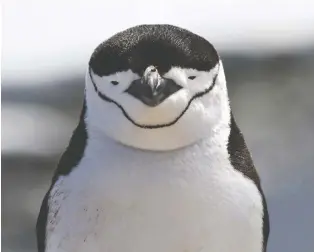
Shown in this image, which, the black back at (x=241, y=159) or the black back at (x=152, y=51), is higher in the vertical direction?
the black back at (x=152, y=51)

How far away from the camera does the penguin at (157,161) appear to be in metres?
0.66

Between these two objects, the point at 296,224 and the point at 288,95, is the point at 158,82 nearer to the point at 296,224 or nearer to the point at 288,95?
the point at 296,224

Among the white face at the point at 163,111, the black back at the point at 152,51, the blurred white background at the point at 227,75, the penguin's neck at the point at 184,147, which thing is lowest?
the blurred white background at the point at 227,75

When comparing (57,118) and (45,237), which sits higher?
(45,237)

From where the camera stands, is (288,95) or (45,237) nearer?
(45,237)

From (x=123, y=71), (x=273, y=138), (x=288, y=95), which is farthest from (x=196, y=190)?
(x=288, y=95)

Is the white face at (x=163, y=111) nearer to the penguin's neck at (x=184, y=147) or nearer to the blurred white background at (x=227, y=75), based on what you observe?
the penguin's neck at (x=184, y=147)

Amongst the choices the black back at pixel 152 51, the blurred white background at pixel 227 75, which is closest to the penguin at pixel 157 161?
the black back at pixel 152 51

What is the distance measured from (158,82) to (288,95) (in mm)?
823

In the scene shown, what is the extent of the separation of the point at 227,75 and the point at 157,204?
49cm

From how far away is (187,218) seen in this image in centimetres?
69

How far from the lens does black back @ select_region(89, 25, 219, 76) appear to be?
2.16 feet

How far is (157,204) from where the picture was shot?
0.69 meters

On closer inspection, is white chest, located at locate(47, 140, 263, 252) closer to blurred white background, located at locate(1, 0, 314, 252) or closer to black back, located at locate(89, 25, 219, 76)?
Answer: black back, located at locate(89, 25, 219, 76)
